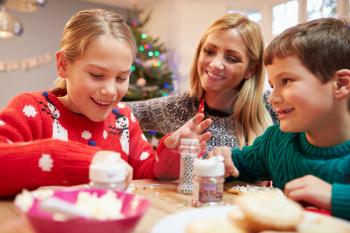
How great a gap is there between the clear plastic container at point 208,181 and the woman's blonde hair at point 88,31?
60 cm

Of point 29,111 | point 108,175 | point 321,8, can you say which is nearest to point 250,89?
point 29,111

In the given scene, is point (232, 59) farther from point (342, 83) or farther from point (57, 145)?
point (57, 145)

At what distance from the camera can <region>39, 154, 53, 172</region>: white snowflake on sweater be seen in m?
0.82

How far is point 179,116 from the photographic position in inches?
75.8

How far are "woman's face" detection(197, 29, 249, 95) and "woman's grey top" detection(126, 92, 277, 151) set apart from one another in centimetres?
14

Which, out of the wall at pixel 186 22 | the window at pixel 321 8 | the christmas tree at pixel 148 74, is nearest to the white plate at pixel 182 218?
the window at pixel 321 8

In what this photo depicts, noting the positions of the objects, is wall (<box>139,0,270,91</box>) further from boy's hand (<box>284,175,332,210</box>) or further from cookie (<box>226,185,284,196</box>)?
boy's hand (<box>284,175,332,210</box>)

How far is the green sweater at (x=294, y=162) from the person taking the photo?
0.77 metres

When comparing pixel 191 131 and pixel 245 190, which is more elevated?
pixel 191 131

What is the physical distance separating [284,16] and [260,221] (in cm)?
369

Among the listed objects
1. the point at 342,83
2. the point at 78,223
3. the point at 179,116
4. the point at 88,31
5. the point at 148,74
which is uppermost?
the point at 88,31

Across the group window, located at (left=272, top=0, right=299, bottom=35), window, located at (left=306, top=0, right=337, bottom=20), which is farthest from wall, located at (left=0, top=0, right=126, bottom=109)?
window, located at (left=306, top=0, right=337, bottom=20)

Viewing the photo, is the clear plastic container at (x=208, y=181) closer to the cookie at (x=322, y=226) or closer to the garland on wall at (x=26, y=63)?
the cookie at (x=322, y=226)

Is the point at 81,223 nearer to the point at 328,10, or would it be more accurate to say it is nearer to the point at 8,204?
the point at 8,204
